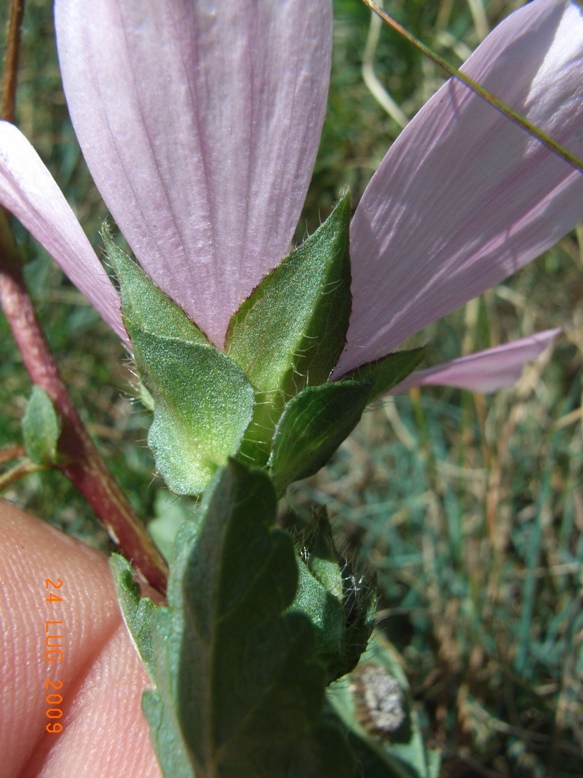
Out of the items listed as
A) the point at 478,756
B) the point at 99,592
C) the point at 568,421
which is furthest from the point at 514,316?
the point at 99,592

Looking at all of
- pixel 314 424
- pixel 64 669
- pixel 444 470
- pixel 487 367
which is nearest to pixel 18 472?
pixel 64 669

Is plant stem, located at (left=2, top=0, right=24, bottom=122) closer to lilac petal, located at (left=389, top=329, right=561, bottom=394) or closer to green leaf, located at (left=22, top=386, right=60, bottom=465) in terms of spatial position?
green leaf, located at (left=22, top=386, right=60, bottom=465)

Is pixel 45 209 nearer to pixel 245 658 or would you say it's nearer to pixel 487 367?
pixel 245 658

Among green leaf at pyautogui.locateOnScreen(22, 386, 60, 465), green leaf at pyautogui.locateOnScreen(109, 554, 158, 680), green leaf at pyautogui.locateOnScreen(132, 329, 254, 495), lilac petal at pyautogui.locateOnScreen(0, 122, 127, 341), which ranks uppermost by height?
lilac petal at pyautogui.locateOnScreen(0, 122, 127, 341)

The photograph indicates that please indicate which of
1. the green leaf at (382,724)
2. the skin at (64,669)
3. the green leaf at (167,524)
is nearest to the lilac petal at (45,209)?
the skin at (64,669)

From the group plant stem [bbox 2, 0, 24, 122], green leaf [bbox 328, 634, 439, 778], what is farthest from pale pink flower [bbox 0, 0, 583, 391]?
green leaf [bbox 328, 634, 439, 778]

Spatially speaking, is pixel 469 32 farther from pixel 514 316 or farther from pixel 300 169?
pixel 300 169

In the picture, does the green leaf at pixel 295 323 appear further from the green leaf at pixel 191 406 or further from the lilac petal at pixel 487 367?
the lilac petal at pixel 487 367
